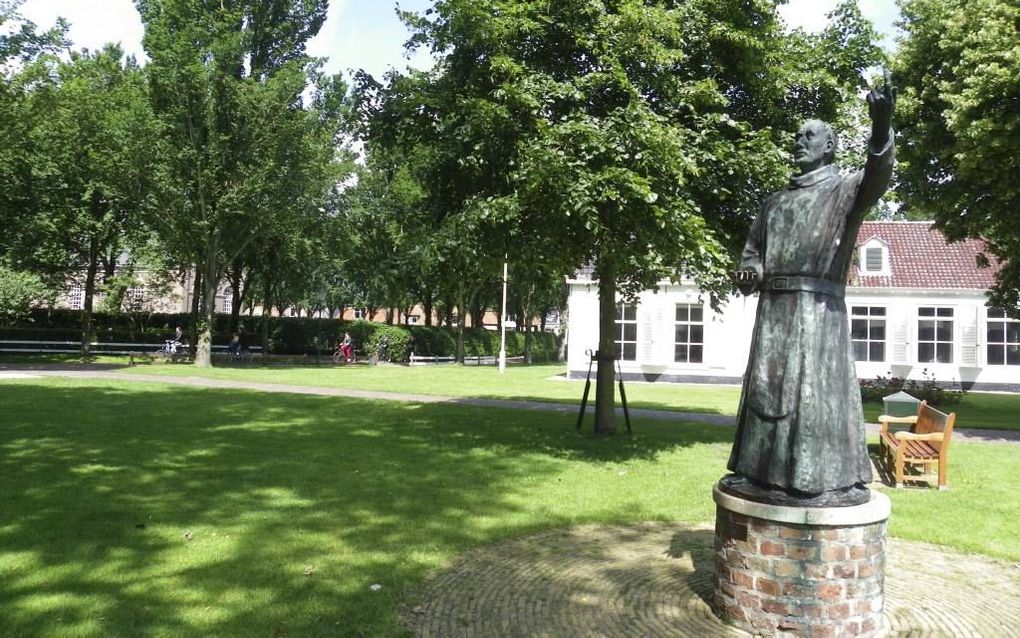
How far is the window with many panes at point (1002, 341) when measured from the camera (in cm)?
2667

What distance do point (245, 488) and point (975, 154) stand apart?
13.5 meters

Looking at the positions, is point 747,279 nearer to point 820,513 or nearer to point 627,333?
point 820,513

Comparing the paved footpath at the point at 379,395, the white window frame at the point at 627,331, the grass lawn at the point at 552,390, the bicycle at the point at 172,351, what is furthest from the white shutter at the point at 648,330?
the bicycle at the point at 172,351

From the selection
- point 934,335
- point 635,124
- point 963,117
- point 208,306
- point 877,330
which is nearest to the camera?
point 635,124

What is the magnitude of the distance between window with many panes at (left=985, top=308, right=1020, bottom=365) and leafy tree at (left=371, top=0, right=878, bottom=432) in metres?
20.2

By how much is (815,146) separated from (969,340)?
26602mm

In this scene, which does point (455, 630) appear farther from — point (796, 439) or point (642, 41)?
point (642, 41)

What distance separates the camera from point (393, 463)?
9.27 metres

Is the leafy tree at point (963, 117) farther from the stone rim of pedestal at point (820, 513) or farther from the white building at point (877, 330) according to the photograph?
the stone rim of pedestal at point (820, 513)

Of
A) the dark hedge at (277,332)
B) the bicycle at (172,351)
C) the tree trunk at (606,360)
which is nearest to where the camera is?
the tree trunk at (606,360)

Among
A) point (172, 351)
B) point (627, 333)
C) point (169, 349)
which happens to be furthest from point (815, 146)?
point (169, 349)

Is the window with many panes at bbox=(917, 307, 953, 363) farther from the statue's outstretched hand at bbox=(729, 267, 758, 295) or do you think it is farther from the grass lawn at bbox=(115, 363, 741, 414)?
the statue's outstretched hand at bbox=(729, 267, 758, 295)

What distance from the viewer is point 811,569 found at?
165 inches

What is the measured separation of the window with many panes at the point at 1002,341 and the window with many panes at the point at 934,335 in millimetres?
1311
